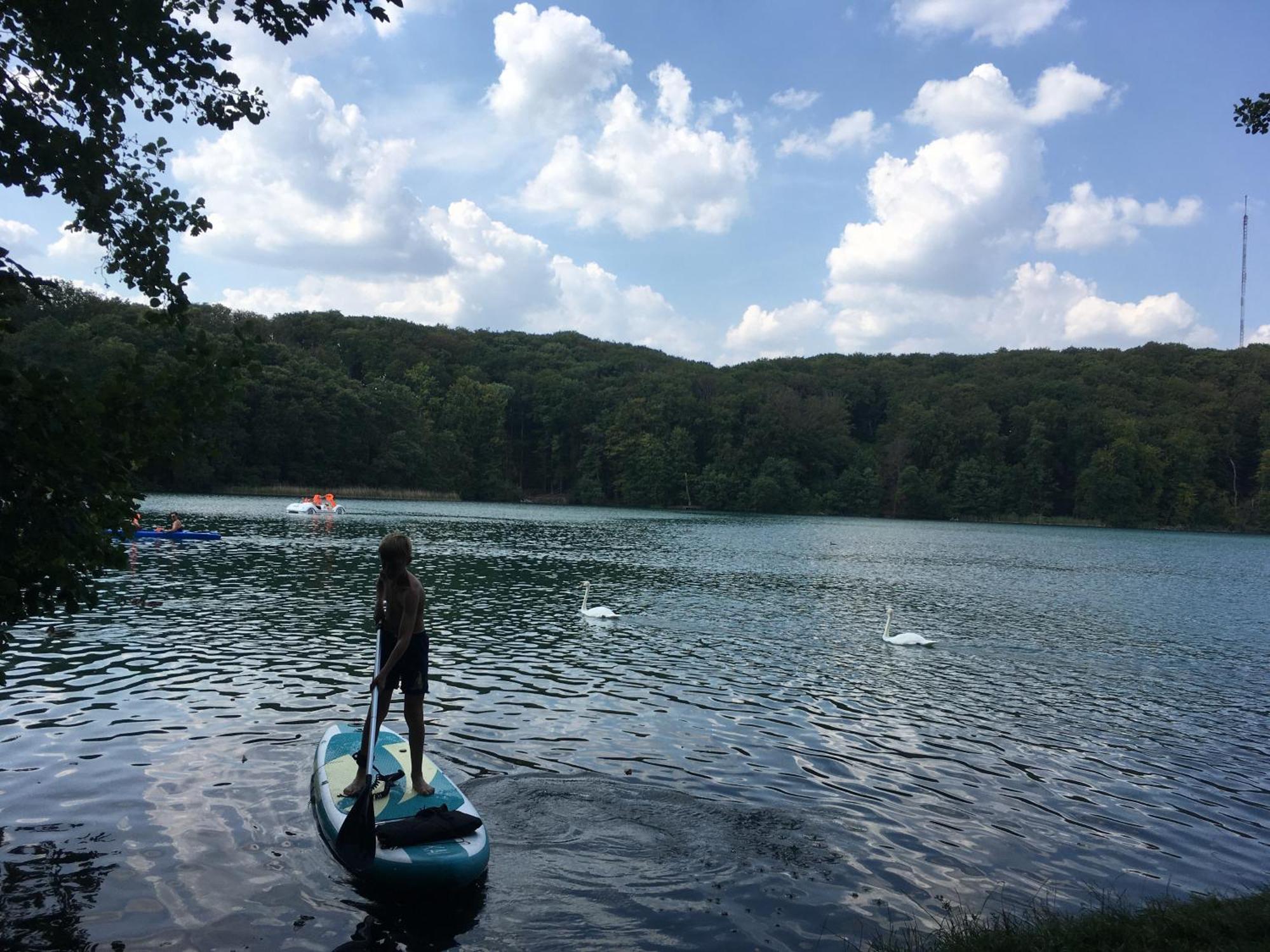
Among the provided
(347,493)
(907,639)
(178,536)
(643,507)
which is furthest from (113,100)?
(643,507)

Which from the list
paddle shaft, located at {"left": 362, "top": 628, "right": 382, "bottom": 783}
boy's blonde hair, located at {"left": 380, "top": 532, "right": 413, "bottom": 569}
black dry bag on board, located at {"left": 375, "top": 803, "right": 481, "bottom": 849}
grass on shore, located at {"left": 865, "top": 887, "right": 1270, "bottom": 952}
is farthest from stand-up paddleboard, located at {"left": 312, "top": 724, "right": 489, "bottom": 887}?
grass on shore, located at {"left": 865, "top": 887, "right": 1270, "bottom": 952}

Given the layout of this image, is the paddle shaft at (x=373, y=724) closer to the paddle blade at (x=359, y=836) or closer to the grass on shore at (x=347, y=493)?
the paddle blade at (x=359, y=836)

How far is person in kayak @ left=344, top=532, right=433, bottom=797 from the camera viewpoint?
26.7 feet

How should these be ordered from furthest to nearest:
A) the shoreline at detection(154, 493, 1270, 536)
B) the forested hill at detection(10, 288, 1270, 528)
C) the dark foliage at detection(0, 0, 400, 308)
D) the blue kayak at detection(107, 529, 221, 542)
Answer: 1. the forested hill at detection(10, 288, 1270, 528)
2. the shoreline at detection(154, 493, 1270, 536)
3. the blue kayak at detection(107, 529, 221, 542)
4. the dark foliage at detection(0, 0, 400, 308)

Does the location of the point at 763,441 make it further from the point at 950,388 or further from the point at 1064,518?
the point at 1064,518

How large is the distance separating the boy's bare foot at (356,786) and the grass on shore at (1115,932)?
15.8ft

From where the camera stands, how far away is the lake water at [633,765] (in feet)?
23.0

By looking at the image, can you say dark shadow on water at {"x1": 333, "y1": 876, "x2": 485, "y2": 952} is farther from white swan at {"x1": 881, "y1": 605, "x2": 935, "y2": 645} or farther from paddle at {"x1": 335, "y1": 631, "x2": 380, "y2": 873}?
white swan at {"x1": 881, "y1": 605, "x2": 935, "y2": 645}

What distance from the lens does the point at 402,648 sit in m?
8.12

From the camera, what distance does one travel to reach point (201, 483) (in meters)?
87.5

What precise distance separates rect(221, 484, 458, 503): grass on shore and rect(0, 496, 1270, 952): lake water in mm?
69704

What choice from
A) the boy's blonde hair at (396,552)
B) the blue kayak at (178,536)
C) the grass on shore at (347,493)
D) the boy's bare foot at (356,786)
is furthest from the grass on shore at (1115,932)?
the grass on shore at (347,493)

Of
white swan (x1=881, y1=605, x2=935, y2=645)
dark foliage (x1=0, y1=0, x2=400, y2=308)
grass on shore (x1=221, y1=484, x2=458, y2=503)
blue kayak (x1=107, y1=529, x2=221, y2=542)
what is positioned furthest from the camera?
grass on shore (x1=221, y1=484, x2=458, y2=503)

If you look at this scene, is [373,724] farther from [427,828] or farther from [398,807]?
[427,828]
